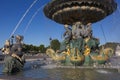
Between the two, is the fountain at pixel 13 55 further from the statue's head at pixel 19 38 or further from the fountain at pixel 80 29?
the fountain at pixel 80 29

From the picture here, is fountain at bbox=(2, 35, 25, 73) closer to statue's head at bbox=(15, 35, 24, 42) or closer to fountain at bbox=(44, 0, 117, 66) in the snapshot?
statue's head at bbox=(15, 35, 24, 42)

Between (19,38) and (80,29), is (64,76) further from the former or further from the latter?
(80,29)

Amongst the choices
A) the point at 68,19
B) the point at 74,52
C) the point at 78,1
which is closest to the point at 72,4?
the point at 78,1

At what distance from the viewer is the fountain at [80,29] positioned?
50.6ft

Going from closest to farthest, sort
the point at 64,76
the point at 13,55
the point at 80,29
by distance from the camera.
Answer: the point at 64,76
the point at 13,55
the point at 80,29

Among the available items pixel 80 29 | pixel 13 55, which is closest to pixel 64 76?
pixel 13 55

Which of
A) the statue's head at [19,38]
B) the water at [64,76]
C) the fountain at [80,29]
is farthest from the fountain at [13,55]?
the fountain at [80,29]

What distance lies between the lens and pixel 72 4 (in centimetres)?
1544

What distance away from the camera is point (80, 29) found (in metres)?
16.5

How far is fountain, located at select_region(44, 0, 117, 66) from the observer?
15422mm

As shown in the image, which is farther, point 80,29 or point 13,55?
point 80,29

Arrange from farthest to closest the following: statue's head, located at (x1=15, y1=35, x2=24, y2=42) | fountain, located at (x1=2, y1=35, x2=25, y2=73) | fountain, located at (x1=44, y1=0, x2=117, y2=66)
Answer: fountain, located at (x1=44, y1=0, x2=117, y2=66), statue's head, located at (x1=15, y1=35, x2=24, y2=42), fountain, located at (x1=2, y1=35, x2=25, y2=73)

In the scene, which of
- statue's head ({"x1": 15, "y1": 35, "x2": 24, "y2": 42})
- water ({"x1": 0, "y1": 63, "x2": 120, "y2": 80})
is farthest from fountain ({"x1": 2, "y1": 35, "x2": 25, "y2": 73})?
water ({"x1": 0, "y1": 63, "x2": 120, "y2": 80})

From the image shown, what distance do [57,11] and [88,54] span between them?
10.9ft
